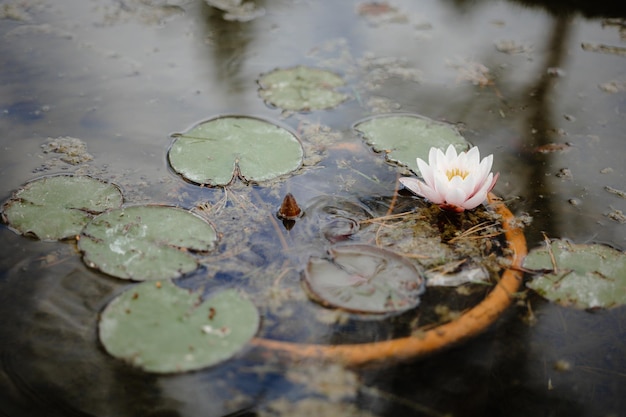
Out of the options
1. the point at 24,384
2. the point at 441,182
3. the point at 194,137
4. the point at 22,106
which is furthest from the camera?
the point at 22,106

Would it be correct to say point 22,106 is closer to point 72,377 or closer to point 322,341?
point 72,377

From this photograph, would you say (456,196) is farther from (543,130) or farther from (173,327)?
(173,327)

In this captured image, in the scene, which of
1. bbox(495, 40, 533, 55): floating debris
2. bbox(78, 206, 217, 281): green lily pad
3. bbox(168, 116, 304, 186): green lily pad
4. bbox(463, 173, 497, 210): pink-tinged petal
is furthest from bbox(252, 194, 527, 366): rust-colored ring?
bbox(495, 40, 533, 55): floating debris

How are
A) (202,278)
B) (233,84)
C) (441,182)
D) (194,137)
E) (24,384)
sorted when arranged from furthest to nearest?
(233,84)
(194,137)
(441,182)
(202,278)
(24,384)

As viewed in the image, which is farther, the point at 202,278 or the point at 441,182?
the point at 441,182

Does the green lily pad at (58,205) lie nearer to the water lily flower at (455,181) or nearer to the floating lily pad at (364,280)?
the floating lily pad at (364,280)

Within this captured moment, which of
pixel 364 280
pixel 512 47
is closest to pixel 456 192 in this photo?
pixel 364 280

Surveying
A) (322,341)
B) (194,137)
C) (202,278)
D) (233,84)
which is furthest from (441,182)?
(233,84)
